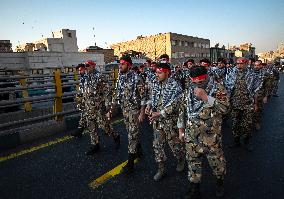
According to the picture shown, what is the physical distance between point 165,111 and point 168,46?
55361 mm

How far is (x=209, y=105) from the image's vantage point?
347 centimetres

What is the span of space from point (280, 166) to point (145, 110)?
275 cm

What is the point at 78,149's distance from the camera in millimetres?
6035

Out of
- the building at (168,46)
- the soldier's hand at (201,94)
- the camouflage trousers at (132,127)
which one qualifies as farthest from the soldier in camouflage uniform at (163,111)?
the building at (168,46)

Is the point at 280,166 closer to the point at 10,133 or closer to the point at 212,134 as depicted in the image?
the point at 212,134

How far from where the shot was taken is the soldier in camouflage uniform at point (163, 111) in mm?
4227

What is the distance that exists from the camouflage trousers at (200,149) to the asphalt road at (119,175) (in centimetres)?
50

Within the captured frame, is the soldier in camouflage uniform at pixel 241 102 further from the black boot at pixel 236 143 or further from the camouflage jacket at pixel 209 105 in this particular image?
the camouflage jacket at pixel 209 105

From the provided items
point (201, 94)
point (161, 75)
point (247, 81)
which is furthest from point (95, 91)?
point (247, 81)

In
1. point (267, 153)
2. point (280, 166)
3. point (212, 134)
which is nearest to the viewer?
point (212, 134)

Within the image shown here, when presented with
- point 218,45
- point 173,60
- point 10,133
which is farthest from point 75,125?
point 218,45

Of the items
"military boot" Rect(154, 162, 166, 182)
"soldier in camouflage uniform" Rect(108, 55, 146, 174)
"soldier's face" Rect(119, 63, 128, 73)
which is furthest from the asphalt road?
"soldier's face" Rect(119, 63, 128, 73)

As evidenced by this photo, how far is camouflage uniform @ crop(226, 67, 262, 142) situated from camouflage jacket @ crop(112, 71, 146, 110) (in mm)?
2342

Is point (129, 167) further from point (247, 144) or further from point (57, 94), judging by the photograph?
point (57, 94)
